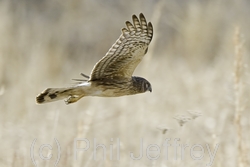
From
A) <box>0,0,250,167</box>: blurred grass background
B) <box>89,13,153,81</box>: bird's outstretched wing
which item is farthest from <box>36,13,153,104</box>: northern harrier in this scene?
<box>0,0,250,167</box>: blurred grass background

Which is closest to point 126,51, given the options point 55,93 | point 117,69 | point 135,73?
point 117,69

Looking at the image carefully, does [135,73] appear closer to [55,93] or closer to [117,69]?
[117,69]

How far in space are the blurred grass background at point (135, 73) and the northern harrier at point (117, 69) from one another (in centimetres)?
21

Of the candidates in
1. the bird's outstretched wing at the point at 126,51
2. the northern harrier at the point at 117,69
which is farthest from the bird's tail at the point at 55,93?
the bird's outstretched wing at the point at 126,51

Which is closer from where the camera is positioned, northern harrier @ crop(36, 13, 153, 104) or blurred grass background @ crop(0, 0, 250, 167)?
northern harrier @ crop(36, 13, 153, 104)

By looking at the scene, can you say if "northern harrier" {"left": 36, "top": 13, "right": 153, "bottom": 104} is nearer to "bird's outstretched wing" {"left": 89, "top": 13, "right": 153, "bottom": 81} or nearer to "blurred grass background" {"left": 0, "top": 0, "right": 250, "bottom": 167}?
"bird's outstretched wing" {"left": 89, "top": 13, "right": 153, "bottom": 81}

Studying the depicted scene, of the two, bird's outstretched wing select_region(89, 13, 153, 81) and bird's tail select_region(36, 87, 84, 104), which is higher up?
bird's outstretched wing select_region(89, 13, 153, 81)

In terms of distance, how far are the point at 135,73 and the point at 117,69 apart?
16.6 ft

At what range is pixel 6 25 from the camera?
8727 mm

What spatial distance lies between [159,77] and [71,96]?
193 inches

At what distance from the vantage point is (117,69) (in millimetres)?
4172

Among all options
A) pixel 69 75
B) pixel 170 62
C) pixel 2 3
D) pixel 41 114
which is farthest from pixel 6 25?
pixel 170 62

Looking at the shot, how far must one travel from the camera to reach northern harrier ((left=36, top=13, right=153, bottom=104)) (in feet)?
13.3

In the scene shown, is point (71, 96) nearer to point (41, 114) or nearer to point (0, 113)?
point (0, 113)
